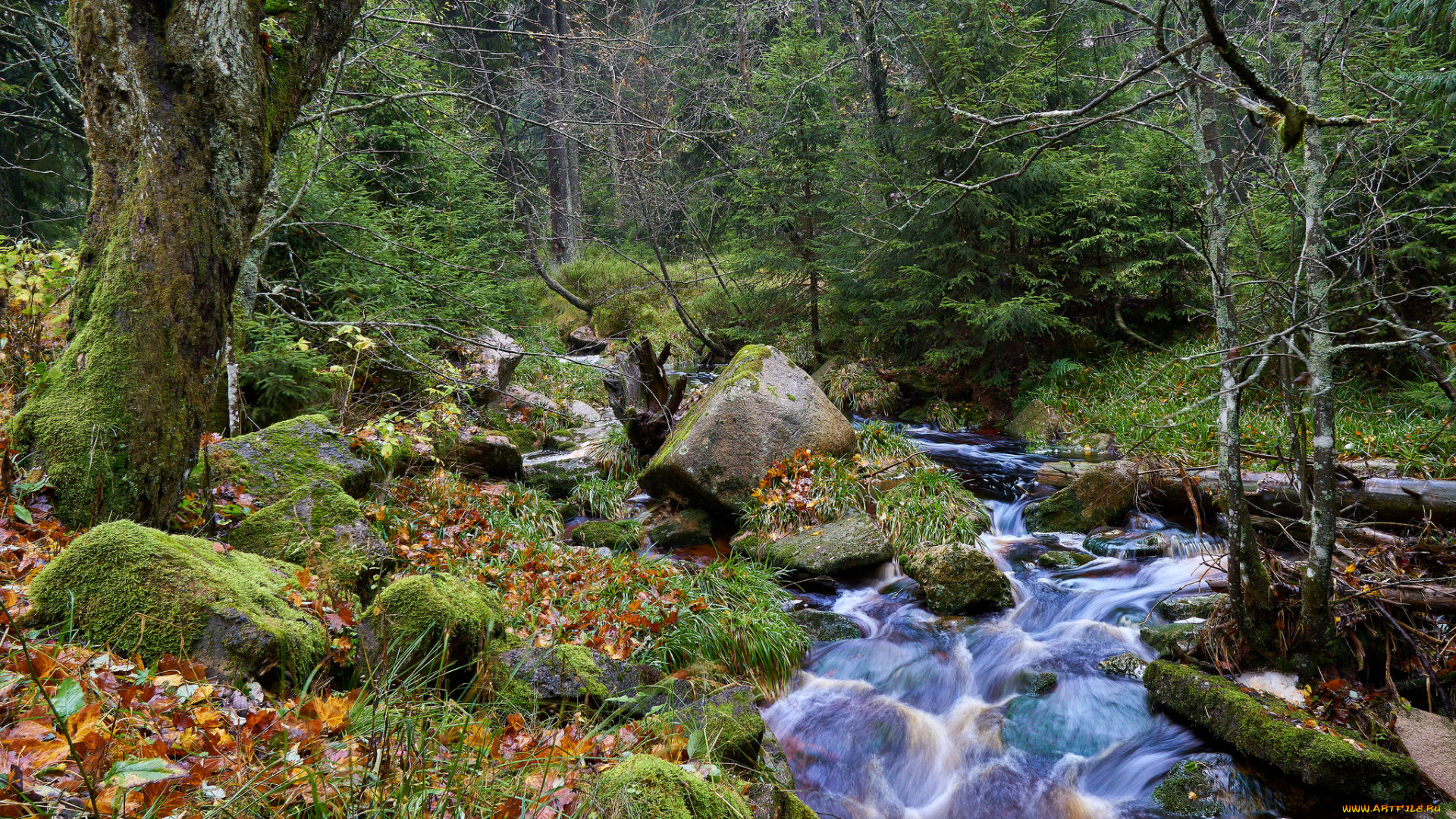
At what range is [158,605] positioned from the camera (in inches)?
98.9

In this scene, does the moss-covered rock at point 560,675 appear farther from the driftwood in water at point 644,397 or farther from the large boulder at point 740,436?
the driftwood in water at point 644,397

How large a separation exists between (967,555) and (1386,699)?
107 inches

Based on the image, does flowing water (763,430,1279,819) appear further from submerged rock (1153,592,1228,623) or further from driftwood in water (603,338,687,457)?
driftwood in water (603,338,687,457)

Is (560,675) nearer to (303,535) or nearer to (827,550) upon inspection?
(303,535)

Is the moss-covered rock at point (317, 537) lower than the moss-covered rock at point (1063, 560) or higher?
Result: higher

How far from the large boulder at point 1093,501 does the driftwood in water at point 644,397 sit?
430 cm

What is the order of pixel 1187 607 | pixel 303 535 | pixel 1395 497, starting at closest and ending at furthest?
pixel 303 535, pixel 1395 497, pixel 1187 607

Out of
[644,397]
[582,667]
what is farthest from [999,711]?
[644,397]

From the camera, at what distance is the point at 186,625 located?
251 centimetres

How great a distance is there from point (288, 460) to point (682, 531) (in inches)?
142

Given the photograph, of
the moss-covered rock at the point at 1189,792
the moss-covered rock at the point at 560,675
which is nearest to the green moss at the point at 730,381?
the moss-covered rock at the point at 560,675

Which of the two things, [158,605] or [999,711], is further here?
[999,711]

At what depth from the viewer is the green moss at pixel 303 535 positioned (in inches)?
158

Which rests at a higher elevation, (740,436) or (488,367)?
(488,367)
